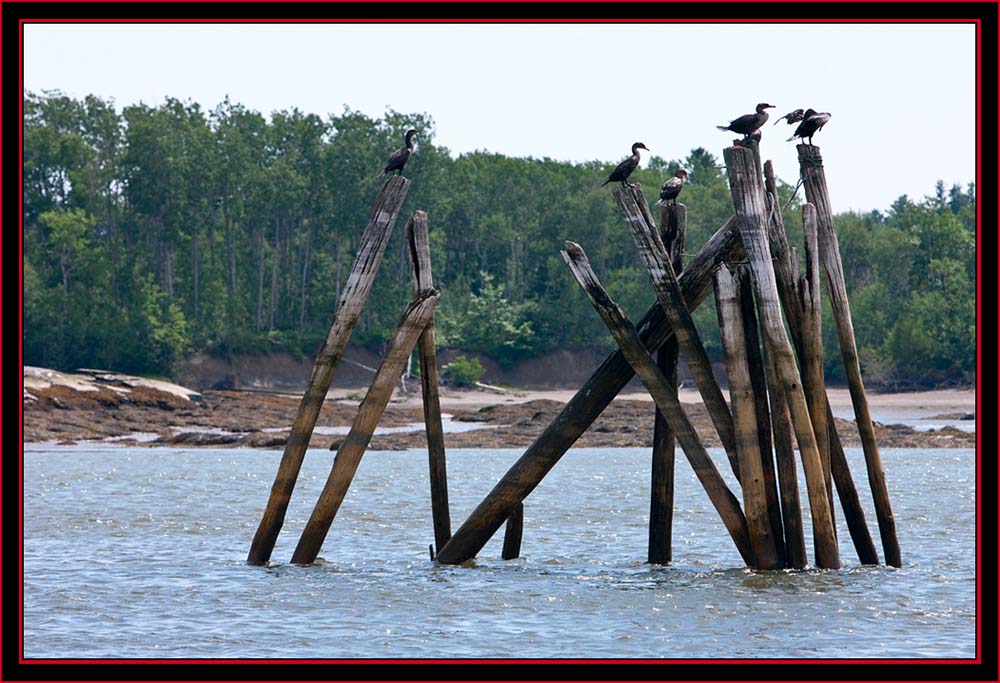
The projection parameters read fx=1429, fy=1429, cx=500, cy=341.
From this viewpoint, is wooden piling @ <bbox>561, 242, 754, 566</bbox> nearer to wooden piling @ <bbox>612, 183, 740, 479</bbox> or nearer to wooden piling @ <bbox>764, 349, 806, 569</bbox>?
wooden piling @ <bbox>612, 183, 740, 479</bbox>

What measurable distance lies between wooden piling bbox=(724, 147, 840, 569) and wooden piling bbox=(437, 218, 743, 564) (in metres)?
0.47

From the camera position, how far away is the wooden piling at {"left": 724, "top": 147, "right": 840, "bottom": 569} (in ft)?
45.9

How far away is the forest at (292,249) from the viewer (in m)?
80.0

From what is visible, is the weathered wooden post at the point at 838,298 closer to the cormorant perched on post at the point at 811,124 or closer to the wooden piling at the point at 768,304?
the cormorant perched on post at the point at 811,124

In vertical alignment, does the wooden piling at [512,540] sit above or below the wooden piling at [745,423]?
below

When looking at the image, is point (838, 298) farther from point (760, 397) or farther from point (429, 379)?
point (429, 379)

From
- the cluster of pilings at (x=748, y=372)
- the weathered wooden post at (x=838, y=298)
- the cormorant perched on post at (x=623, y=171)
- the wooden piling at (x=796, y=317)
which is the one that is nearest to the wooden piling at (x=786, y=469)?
the cluster of pilings at (x=748, y=372)

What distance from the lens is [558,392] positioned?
79625mm

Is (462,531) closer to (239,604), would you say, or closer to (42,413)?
(239,604)

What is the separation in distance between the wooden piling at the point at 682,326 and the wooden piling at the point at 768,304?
67 cm

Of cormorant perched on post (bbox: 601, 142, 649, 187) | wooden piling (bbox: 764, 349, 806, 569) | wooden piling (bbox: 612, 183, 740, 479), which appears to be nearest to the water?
Answer: wooden piling (bbox: 764, 349, 806, 569)

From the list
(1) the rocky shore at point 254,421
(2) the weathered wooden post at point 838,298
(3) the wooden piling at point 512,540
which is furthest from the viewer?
(1) the rocky shore at point 254,421

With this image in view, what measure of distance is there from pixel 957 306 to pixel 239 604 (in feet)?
232
